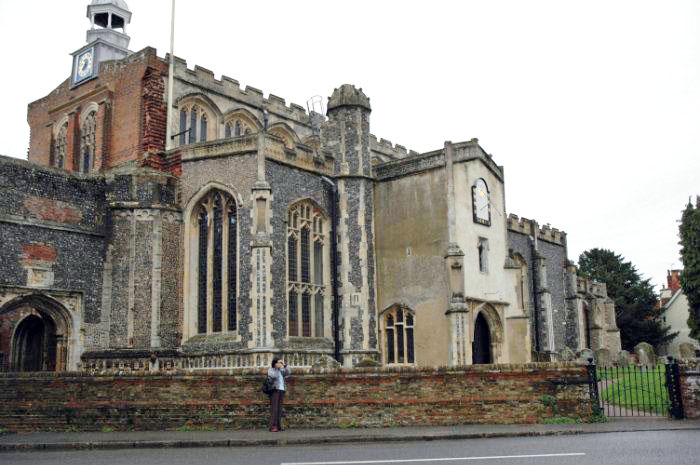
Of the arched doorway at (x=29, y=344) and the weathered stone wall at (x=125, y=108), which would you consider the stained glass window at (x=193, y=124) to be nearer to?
the weathered stone wall at (x=125, y=108)

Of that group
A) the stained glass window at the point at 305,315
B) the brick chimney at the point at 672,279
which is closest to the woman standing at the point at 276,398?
the stained glass window at the point at 305,315

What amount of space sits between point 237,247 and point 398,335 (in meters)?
5.62

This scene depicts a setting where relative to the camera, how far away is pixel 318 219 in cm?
2236

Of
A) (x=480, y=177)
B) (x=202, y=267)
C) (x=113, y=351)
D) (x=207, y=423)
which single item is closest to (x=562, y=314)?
(x=480, y=177)

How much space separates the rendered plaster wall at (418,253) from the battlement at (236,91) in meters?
7.15

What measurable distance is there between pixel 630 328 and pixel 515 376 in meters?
43.6

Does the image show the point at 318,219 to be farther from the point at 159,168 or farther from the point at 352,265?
the point at 159,168

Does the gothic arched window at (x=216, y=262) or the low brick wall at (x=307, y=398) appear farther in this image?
the gothic arched window at (x=216, y=262)

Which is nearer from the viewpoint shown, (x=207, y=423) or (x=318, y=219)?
(x=207, y=423)

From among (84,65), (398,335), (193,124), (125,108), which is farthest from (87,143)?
(398,335)

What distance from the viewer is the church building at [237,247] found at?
20094 mm

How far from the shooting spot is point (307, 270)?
21.8 meters

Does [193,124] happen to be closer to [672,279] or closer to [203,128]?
[203,128]

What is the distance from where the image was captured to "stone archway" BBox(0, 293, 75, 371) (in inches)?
798
